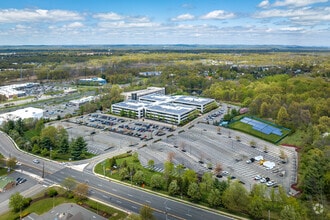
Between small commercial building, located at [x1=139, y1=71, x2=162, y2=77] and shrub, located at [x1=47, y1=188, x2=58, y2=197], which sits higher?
small commercial building, located at [x1=139, y1=71, x2=162, y2=77]

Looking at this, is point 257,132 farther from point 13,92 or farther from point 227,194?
point 13,92

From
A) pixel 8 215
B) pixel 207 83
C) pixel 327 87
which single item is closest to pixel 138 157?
pixel 8 215

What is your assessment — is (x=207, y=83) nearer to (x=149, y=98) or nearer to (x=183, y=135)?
(x=149, y=98)

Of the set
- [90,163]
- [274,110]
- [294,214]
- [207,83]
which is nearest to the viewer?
[294,214]

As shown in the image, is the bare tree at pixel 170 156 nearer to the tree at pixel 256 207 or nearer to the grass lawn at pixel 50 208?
the grass lawn at pixel 50 208

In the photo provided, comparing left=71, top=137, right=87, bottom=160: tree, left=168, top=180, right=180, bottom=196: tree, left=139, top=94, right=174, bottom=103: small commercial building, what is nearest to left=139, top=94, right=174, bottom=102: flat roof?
left=139, top=94, right=174, bottom=103: small commercial building

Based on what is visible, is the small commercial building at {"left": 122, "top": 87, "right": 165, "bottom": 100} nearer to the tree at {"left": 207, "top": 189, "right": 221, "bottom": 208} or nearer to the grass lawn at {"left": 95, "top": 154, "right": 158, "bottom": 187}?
the grass lawn at {"left": 95, "top": 154, "right": 158, "bottom": 187}
